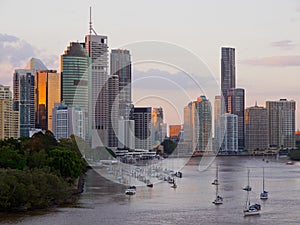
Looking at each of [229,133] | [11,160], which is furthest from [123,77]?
[11,160]

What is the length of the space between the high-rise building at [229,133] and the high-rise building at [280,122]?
432 cm

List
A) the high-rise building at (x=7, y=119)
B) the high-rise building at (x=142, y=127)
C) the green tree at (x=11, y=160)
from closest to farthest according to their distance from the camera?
the green tree at (x=11, y=160) < the high-rise building at (x=7, y=119) < the high-rise building at (x=142, y=127)

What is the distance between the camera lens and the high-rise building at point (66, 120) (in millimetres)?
46237

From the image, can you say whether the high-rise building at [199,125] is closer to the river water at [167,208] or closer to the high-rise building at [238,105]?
the high-rise building at [238,105]

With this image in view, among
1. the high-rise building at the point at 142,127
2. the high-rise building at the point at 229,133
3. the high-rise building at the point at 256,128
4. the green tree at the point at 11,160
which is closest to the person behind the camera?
the green tree at the point at 11,160

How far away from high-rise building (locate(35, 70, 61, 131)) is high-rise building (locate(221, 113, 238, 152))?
651 inches

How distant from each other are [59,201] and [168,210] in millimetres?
2283

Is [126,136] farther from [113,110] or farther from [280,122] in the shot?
[280,122]

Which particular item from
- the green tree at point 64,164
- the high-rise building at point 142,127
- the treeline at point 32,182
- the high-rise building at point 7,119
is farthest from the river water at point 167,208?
the high-rise building at point 142,127

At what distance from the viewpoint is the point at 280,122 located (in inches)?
2739

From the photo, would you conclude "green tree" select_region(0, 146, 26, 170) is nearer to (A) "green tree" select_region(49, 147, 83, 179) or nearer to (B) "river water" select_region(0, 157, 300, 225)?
(A) "green tree" select_region(49, 147, 83, 179)

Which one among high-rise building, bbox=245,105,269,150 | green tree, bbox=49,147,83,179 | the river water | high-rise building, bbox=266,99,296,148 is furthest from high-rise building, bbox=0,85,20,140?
high-rise building, bbox=266,99,296,148

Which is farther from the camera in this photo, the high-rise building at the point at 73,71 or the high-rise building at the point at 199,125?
the high-rise building at the point at 73,71

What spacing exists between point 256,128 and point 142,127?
25.3 metres
